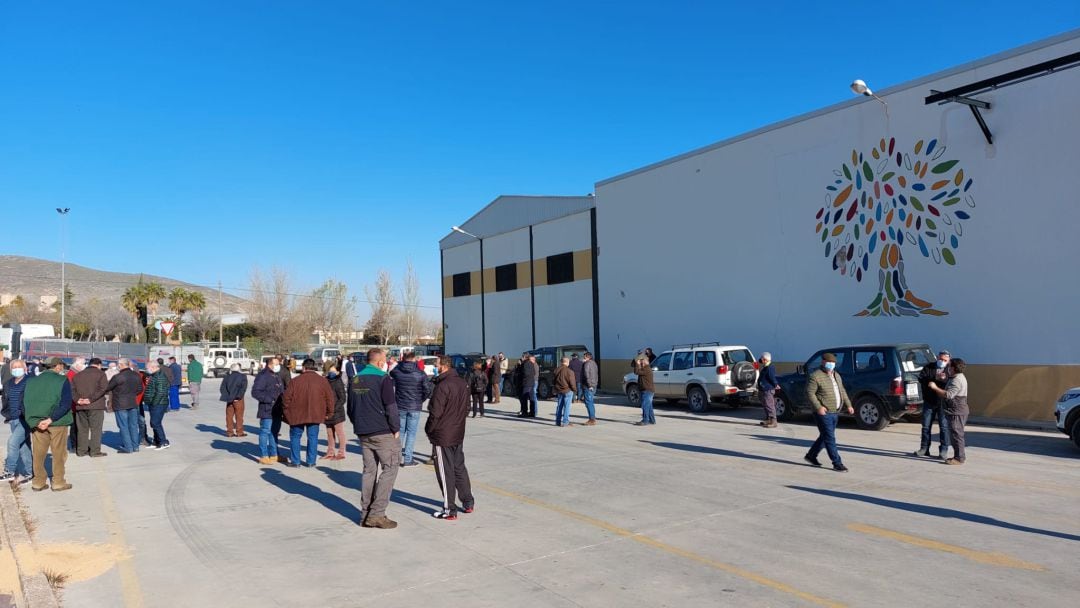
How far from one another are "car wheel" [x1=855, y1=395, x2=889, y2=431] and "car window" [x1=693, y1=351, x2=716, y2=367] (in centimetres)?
488

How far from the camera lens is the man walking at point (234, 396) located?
15.2m

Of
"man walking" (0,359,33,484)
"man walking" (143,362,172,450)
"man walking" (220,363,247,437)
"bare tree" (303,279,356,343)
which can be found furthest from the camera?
"bare tree" (303,279,356,343)

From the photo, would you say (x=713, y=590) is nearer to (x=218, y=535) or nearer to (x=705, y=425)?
(x=218, y=535)

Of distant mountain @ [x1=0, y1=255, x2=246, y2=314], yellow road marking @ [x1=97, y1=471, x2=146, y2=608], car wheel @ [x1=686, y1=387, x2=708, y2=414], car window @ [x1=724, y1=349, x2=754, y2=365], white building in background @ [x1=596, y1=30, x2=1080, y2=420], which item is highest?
distant mountain @ [x1=0, y1=255, x2=246, y2=314]

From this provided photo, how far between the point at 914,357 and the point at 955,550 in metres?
9.38

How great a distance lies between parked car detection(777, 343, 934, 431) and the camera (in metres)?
14.4

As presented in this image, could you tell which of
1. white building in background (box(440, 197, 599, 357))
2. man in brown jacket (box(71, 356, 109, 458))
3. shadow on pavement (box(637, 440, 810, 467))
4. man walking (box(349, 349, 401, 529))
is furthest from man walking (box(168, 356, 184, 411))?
white building in background (box(440, 197, 599, 357))

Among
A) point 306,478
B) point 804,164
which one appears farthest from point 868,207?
point 306,478

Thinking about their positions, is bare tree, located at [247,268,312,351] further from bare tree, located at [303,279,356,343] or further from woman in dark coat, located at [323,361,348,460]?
woman in dark coat, located at [323,361,348,460]

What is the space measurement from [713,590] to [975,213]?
614 inches

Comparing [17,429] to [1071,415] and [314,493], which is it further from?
[1071,415]

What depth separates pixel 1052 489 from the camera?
8.95m

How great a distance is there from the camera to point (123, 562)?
257 inches

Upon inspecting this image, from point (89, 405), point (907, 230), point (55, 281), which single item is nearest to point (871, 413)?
point (907, 230)
